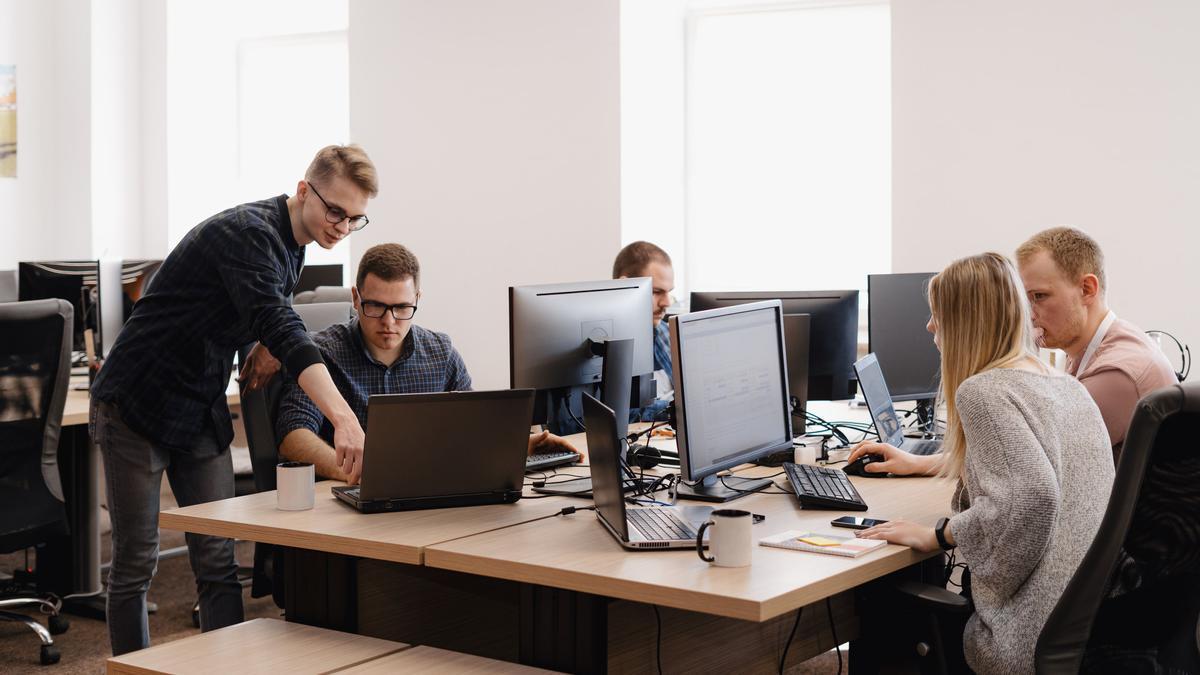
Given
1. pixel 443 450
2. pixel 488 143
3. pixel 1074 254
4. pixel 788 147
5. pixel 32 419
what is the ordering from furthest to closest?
1. pixel 488 143
2. pixel 788 147
3. pixel 32 419
4. pixel 1074 254
5. pixel 443 450

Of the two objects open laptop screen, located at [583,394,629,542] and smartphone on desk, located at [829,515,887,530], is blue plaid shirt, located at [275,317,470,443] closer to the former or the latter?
open laptop screen, located at [583,394,629,542]

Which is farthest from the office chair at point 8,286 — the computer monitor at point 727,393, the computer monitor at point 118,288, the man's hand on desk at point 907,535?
the man's hand on desk at point 907,535

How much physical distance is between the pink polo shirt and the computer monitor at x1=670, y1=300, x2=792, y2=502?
67cm

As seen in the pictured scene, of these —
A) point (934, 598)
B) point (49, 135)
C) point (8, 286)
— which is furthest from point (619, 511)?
point (49, 135)

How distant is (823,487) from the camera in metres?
2.41

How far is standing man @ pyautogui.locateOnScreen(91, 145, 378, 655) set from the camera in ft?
8.50

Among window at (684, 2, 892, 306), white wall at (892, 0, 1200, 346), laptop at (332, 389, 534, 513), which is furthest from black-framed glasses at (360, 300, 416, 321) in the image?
window at (684, 2, 892, 306)

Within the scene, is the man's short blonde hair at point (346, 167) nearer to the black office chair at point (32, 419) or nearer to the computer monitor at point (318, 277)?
the black office chair at point (32, 419)

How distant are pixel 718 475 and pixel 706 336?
48 cm

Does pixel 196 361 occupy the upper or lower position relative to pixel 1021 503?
upper

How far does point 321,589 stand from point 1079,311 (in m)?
1.74

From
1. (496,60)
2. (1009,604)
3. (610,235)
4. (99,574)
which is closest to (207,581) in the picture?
(99,574)

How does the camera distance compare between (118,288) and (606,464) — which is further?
(118,288)

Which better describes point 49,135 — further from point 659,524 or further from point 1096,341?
point 1096,341
